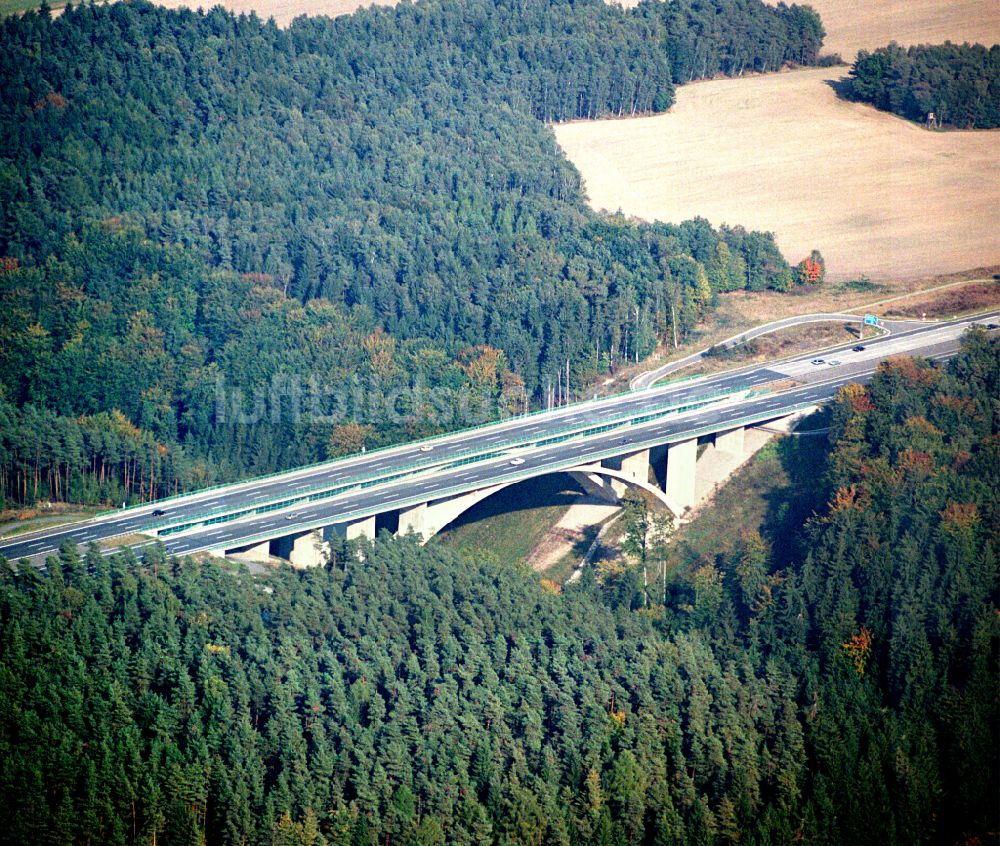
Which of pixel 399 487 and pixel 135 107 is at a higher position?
pixel 135 107

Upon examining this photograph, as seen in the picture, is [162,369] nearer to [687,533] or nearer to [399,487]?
[399,487]

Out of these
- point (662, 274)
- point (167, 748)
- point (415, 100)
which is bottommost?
point (167, 748)

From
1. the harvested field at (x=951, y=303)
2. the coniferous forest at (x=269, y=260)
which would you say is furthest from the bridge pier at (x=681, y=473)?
the harvested field at (x=951, y=303)

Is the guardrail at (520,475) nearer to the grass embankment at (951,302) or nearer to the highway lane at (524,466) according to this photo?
the highway lane at (524,466)

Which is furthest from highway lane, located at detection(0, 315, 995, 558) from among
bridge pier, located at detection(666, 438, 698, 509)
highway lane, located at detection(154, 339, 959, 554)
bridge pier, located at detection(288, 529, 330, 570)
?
bridge pier, located at detection(666, 438, 698, 509)

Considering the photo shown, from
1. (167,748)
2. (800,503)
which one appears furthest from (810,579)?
(167,748)
